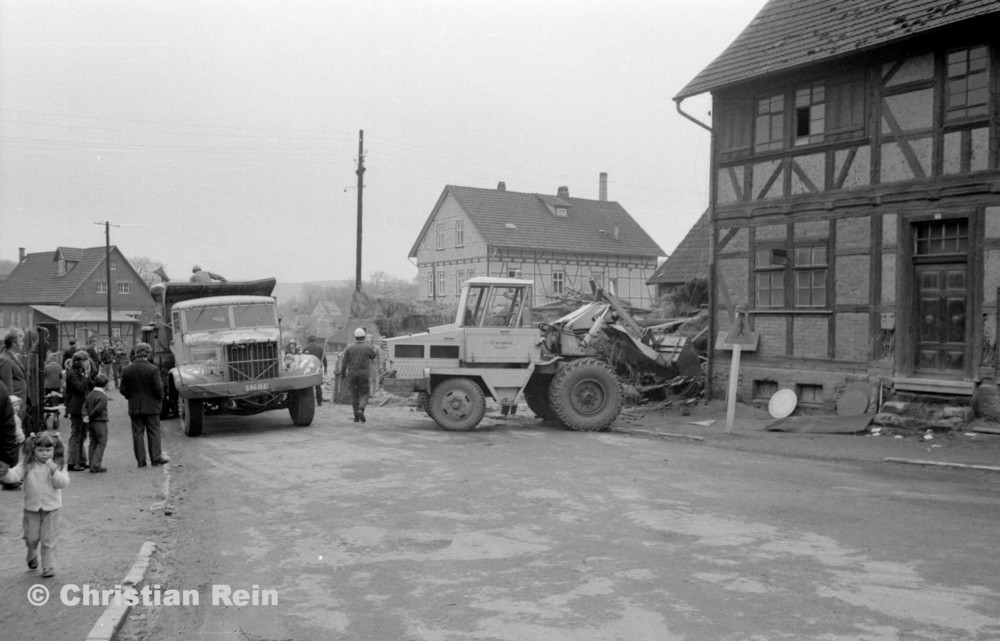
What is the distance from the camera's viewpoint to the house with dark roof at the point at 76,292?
5962cm

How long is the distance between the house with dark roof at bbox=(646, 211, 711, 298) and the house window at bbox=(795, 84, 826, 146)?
537 inches

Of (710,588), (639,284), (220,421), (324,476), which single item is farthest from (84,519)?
(639,284)

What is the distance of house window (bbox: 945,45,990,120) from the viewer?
547 inches

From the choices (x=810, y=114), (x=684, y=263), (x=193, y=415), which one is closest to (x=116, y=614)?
(x=193, y=415)

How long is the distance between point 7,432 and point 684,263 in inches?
1160

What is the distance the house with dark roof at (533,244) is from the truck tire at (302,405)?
29786mm

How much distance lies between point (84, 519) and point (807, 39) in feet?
49.6

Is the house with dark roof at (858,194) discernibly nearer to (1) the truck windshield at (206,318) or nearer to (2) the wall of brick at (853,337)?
(2) the wall of brick at (853,337)

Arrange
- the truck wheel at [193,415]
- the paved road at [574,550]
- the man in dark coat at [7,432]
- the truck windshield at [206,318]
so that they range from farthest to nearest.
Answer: the truck windshield at [206,318] < the truck wheel at [193,415] < the man in dark coat at [7,432] < the paved road at [574,550]

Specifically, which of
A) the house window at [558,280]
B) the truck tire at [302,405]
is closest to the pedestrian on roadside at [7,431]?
the truck tire at [302,405]

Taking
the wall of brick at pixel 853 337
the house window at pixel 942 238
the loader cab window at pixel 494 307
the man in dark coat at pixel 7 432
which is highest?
the house window at pixel 942 238

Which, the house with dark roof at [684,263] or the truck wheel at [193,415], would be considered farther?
the house with dark roof at [684,263]

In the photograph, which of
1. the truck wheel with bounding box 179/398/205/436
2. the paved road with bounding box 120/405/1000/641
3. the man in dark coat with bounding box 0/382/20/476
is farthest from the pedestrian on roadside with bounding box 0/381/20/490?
the truck wheel with bounding box 179/398/205/436

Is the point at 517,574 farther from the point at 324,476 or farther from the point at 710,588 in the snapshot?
the point at 324,476
